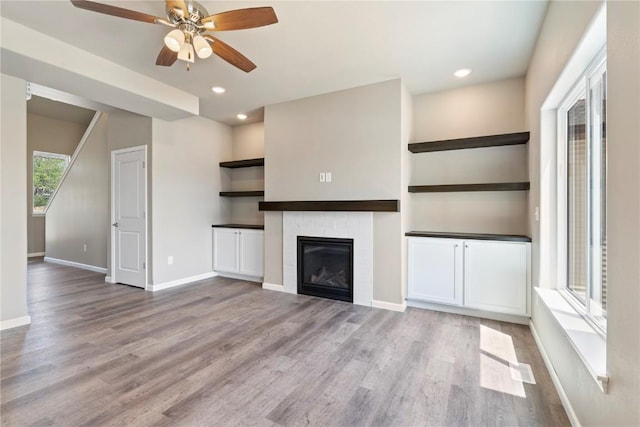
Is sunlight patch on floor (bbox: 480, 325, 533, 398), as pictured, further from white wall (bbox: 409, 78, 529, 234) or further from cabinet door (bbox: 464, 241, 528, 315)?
white wall (bbox: 409, 78, 529, 234)

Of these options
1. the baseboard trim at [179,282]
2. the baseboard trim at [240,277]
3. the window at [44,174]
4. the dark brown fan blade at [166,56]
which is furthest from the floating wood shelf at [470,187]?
the window at [44,174]

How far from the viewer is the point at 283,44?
8.86 feet

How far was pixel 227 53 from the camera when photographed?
2.39 metres

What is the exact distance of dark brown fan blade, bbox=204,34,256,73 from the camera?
2236mm

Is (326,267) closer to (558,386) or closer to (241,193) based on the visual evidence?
(241,193)

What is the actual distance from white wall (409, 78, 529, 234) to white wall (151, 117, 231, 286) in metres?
3.37

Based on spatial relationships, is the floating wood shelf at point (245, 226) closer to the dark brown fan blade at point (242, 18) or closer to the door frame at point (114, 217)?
the door frame at point (114, 217)

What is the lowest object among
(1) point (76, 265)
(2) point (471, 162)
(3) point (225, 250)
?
(1) point (76, 265)

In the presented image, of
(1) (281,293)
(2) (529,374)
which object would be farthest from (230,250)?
(2) (529,374)

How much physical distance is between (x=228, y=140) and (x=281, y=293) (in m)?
3.07

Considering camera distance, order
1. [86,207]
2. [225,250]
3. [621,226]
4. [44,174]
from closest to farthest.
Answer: [621,226] → [225,250] → [86,207] → [44,174]

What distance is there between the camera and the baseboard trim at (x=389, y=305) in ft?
11.2

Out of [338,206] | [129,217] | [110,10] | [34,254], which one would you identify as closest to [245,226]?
[129,217]

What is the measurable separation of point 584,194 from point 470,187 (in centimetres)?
144
